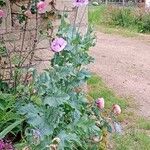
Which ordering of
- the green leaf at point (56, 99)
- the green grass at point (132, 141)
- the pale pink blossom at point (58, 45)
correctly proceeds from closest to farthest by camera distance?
the green leaf at point (56, 99) → the pale pink blossom at point (58, 45) → the green grass at point (132, 141)

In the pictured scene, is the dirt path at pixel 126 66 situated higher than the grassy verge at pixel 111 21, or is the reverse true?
the dirt path at pixel 126 66

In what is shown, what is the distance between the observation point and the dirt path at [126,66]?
746 cm

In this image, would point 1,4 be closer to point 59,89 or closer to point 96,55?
point 59,89

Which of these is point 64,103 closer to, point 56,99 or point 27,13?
point 56,99

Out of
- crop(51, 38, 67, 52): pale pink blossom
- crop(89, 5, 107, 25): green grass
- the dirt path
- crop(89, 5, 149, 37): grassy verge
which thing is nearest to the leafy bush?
crop(51, 38, 67, 52): pale pink blossom

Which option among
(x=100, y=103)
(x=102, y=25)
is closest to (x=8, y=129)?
(x=100, y=103)

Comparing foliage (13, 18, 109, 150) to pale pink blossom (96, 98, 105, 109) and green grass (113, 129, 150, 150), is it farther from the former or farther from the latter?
green grass (113, 129, 150, 150)

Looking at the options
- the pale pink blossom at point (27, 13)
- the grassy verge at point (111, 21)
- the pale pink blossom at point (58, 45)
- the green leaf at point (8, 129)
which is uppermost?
the pale pink blossom at point (27, 13)

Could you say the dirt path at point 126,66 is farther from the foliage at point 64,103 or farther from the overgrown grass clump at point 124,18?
the overgrown grass clump at point 124,18

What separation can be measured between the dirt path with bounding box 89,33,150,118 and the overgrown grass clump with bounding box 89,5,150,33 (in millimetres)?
3550

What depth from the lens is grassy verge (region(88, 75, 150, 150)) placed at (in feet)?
17.1

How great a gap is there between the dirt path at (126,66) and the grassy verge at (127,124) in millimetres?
186

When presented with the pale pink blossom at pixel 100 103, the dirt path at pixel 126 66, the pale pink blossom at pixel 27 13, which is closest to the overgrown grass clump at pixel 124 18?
the dirt path at pixel 126 66

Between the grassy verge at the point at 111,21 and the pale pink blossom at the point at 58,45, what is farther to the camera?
the grassy verge at the point at 111,21
